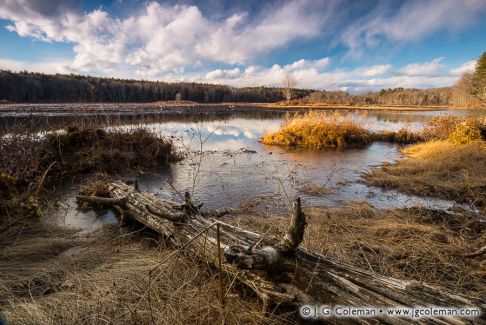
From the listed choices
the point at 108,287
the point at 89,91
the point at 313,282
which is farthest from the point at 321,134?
the point at 89,91

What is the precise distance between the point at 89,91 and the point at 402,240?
5041cm

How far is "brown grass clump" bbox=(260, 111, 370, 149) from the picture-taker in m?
13.9

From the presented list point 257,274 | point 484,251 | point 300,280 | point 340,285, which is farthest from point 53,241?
point 484,251

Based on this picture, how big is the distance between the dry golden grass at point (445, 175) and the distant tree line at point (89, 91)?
19.6m

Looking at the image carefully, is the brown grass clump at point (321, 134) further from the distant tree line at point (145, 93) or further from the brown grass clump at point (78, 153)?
the distant tree line at point (145, 93)

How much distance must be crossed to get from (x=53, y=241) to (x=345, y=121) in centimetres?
1445

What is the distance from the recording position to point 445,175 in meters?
7.65

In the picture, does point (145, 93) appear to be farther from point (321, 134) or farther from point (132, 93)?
point (321, 134)

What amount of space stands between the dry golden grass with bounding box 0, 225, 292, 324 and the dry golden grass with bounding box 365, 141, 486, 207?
19.9 feet

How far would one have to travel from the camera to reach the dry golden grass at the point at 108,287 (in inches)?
89.8
